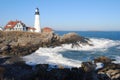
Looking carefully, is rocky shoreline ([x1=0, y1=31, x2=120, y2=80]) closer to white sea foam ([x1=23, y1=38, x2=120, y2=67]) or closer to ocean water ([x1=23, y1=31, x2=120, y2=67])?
white sea foam ([x1=23, y1=38, x2=120, y2=67])

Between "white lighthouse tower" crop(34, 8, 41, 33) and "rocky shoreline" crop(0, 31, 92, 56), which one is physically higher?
"white lighthouse tower" crop(34, 8, 41, 33)

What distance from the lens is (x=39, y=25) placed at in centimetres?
5003

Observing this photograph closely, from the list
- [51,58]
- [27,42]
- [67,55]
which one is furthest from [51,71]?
[27,42]

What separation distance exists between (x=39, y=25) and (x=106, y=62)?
90.8 feet

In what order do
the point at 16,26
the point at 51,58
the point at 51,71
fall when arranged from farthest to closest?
the point at 16,26, the point at 51,58, the point at 51,71

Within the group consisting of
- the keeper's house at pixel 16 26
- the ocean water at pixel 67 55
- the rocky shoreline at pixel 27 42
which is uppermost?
the keeper's house at pixel 16 26

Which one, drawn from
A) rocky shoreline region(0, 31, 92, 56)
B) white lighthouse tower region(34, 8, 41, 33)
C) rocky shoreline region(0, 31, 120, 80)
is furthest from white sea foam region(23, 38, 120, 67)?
white lighthouse tower region(34, 8, 41, 33)

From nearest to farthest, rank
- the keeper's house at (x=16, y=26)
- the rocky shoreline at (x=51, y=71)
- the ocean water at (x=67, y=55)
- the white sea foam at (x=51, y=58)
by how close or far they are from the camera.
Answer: the rocky shoreline at (x=51, y=71)
the white sea foam at (x=51, y=58)
the ocean water at (x=67, y=55)
the keeper's house at (x=16, y=26)

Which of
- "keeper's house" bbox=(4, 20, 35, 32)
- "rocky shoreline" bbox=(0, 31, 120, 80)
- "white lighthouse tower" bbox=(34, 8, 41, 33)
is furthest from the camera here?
"keeper's house" bbox=(4, 20, 35, 32)

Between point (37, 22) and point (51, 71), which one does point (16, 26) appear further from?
point (51, 71)

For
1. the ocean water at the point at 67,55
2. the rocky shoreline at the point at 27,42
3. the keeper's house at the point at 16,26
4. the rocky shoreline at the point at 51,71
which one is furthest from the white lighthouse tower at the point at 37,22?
the rocky shoreline at the point at 51,71

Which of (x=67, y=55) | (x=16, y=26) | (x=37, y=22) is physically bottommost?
(x=67, y=55)

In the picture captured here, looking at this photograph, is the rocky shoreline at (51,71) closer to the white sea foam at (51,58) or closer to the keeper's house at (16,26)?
the white sea foam at (51,58)

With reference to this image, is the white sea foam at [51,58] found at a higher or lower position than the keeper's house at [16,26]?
lower
